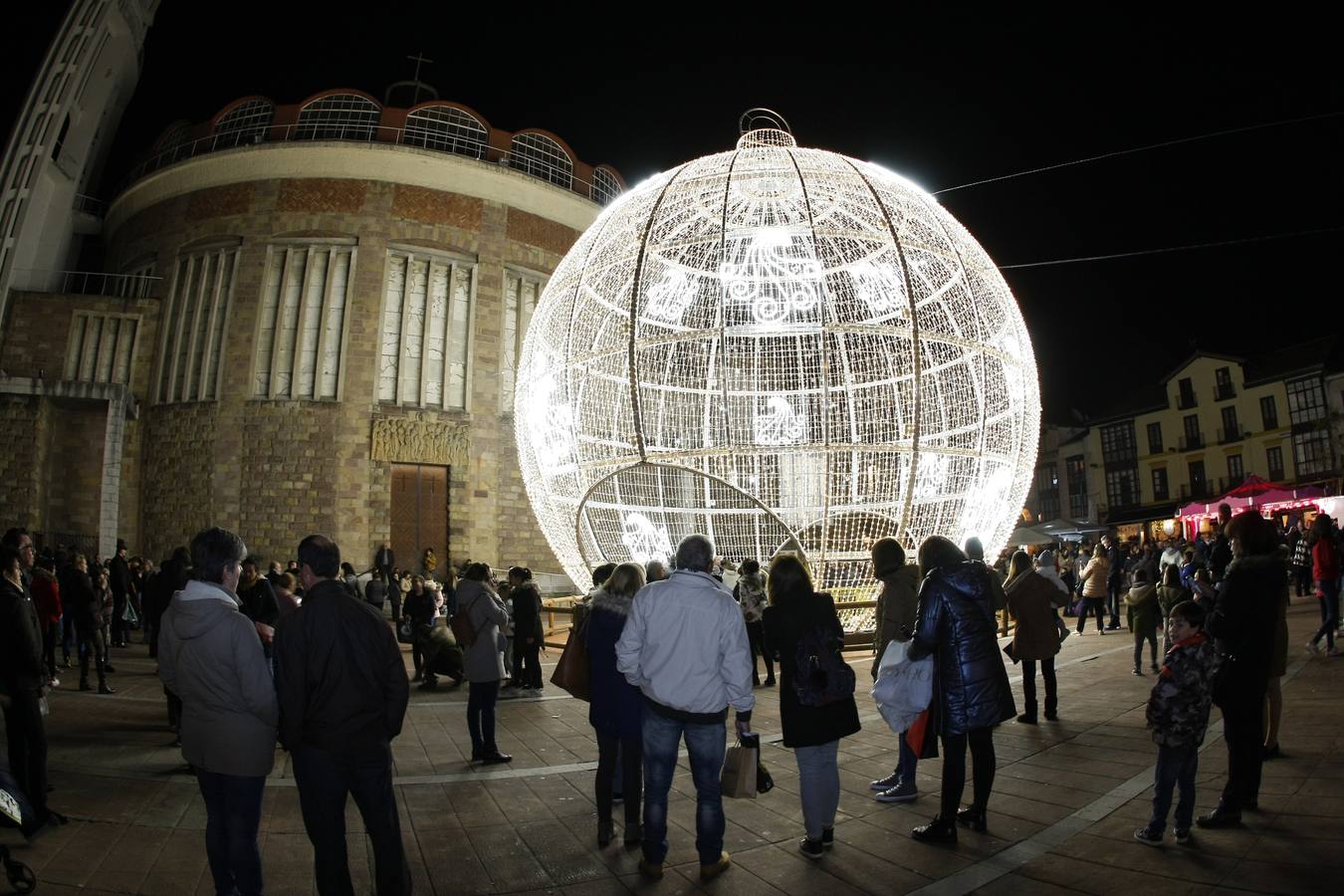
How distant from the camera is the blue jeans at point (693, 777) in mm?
3645

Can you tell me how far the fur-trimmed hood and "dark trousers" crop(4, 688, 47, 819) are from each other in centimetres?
327

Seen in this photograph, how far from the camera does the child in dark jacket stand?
375 cm

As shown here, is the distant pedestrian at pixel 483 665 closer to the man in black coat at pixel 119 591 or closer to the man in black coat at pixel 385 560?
the man in black coat at pixel 119 591

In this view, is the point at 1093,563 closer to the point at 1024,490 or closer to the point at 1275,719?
the point at 1024,490

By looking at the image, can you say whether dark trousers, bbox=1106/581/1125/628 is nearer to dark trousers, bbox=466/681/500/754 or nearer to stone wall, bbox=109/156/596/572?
dark trousers, bbox=466/681/500/754

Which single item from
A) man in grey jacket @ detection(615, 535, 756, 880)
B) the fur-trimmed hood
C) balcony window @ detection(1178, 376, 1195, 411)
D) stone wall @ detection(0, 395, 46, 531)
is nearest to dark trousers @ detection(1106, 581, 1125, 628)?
the fur-trimmed hood

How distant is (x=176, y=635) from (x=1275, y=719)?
6363 millimetres

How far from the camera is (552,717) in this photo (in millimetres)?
7613

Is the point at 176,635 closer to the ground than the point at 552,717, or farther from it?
farther from it

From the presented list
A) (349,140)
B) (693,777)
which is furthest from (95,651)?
(349,140)

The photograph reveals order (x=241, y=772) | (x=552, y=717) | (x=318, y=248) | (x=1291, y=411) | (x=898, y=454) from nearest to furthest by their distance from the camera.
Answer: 1. (x=241, y=772)
2. (x=552, y=717)
3. (x=898, y=454)
4. (x=318, y=248)
5. (x=1291, y=411)

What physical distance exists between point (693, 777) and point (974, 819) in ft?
5.51

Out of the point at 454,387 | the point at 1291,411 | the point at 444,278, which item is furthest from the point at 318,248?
the point at 1291,411

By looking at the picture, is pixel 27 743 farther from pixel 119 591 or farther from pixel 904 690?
pixel 119 591
